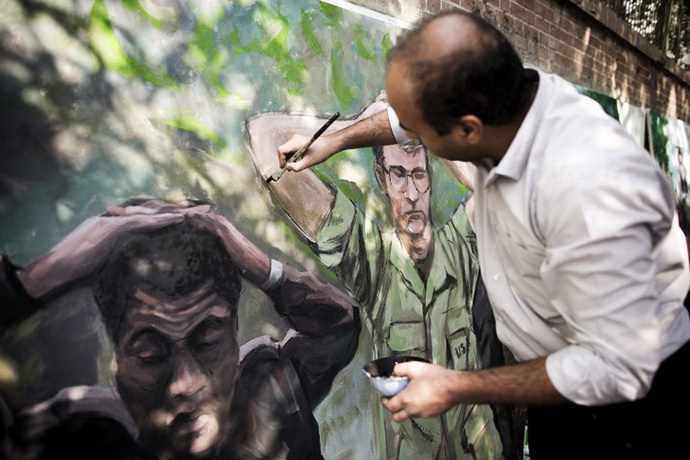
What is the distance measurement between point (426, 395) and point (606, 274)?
0.51 meters

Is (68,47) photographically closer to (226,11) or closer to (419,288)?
(226,11)

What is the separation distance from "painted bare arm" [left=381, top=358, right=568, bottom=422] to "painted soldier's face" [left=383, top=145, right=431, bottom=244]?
1.28 m

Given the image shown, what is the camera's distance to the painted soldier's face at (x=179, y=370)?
5.27ft

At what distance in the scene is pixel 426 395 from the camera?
4.52ft

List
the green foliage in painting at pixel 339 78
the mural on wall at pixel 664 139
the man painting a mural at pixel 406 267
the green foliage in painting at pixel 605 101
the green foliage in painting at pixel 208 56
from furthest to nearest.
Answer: the mural on wall at pixel 664 139
the green foliage in painting at pixel 605 101
the green foliage in painting at pixel 339 78
the man painting a mural at pixel 406 267
the green foliage in painting at pixel 208 56

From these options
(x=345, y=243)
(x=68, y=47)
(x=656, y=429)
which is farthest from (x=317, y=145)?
(x=656, y=429)

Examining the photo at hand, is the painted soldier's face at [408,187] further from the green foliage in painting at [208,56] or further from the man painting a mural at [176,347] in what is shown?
the green foliage in painting at [208,56]

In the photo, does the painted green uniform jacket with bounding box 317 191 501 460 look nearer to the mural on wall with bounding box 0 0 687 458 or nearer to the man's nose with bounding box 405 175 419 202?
the mural on wall with bounding box 0 0 687 458

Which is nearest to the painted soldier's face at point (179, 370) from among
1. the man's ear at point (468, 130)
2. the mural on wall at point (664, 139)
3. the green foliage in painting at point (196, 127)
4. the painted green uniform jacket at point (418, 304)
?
the green foliage in painting at point (196, 127)

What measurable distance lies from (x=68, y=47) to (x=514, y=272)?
4.40ft

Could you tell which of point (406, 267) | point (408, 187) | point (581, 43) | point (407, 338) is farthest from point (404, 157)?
point (581, 43)

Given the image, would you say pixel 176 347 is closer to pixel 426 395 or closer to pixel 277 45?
pixel 426 395

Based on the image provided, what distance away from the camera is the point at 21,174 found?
1.42 meters

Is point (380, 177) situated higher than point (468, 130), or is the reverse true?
point (468, 130)
